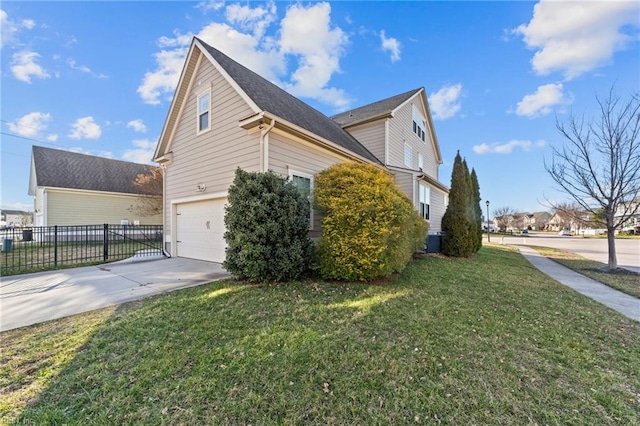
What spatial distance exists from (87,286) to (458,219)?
42.6 feet

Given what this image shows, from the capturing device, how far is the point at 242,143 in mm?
7598

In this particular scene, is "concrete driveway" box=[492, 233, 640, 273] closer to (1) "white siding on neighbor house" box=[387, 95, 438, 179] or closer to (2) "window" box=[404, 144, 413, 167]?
(2) "window" box=[404, 144, 413, 167]

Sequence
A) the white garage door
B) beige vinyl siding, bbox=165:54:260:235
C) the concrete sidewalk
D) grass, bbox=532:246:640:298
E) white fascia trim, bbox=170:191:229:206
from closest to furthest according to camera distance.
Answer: the concrete sidewalk → grass, bbox=532:246:640:298 → beige vinyl siding, bbox=165:54:260:235 → white fascia trim, bbox=170:191:229:206 → the white garage door

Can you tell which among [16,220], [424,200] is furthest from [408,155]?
[16,220]

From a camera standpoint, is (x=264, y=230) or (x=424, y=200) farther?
(x=424, y=200)

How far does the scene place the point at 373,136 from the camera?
13.5 m

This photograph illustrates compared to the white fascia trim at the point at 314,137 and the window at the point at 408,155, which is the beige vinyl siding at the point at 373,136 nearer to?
the window at the point at 408,155

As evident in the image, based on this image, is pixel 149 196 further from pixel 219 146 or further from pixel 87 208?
pixel 219 146

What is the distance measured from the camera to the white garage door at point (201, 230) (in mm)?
8398

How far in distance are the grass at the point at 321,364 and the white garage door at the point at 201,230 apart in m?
3.53

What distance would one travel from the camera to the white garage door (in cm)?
840

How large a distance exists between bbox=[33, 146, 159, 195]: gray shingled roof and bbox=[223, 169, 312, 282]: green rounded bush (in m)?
18.4

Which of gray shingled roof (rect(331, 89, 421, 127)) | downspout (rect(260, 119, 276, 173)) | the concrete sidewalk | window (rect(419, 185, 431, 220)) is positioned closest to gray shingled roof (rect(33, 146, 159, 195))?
gray shingled roof (rect(331, 89, 421, 127))

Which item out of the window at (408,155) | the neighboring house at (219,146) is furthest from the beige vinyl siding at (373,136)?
the window at (408,155)
